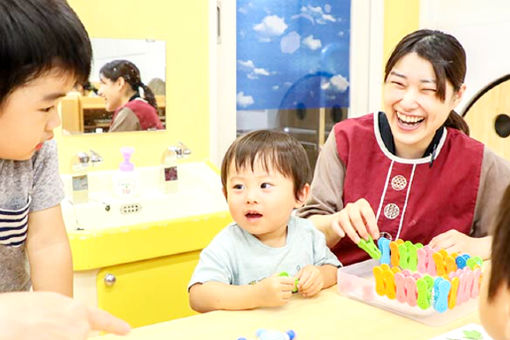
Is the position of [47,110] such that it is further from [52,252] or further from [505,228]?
[505,228]

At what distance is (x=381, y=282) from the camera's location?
3.78 ft

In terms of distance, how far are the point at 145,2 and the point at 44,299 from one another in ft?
5.69

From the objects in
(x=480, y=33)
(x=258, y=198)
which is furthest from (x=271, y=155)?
(x=480, y=33)

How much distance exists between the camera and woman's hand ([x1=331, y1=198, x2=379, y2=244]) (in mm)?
1303

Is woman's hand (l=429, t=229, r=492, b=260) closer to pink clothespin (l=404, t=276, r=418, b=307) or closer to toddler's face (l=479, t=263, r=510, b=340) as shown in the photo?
pink clothespin (l=404, t=276, r=418, b=307)

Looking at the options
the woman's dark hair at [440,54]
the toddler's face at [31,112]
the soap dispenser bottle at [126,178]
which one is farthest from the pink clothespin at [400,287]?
the soap dispenser bottle at [126,178]

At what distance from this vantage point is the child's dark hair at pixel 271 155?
130 centimetres

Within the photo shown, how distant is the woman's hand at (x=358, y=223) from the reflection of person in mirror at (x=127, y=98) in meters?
1.18

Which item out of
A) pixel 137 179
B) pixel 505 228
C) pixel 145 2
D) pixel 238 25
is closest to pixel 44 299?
pixel 505 228

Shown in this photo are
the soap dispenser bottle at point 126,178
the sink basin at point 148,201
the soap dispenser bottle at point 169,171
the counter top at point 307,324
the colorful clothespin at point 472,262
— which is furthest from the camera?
the soap dispenser bottle at point 169,171

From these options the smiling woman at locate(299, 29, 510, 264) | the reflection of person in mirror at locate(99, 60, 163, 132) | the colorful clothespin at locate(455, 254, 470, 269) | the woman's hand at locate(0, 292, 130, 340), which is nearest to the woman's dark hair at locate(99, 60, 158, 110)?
the reflection of person in mirror at locate(99, 60, 163, 132)

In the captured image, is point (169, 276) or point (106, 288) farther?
point (169, 276)

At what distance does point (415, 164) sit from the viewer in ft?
5.16

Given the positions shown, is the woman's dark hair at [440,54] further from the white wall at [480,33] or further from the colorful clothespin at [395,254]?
the white wall at [480,33]
